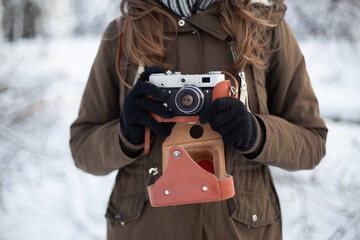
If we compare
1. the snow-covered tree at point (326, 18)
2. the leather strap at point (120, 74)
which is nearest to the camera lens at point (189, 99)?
the leather strap at point (120, 74)

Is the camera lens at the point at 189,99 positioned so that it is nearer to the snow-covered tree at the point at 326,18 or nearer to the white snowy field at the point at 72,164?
the white snowy field at the point at 72,164

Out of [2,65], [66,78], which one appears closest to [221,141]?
[66,78]

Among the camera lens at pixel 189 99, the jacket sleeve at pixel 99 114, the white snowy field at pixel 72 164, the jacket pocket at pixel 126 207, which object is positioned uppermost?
the camera lens at pixel 189 99

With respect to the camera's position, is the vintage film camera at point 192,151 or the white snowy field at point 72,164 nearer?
the vintage film camera at point 192,151

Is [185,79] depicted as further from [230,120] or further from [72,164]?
[72,164]

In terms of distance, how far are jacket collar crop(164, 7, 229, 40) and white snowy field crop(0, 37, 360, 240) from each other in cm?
134

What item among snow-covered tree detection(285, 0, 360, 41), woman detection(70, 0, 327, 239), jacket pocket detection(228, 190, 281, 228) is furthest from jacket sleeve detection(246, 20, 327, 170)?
snow-covered tree detection(285, 0, 360, 41)

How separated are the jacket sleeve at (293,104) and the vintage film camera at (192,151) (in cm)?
19

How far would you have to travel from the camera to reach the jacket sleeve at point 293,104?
2.98 feet

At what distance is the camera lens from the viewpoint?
2.52 ft

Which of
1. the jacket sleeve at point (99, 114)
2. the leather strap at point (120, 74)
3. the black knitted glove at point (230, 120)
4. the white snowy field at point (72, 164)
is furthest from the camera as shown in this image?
the white snowy field at point (72, 164)

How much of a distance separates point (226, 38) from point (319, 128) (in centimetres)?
39

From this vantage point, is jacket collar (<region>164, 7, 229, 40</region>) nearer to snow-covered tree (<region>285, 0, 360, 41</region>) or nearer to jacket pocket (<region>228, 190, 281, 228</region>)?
jacket pocket (<region>228, 190, 281, 228</region>)

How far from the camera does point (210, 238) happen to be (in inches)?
34.0
